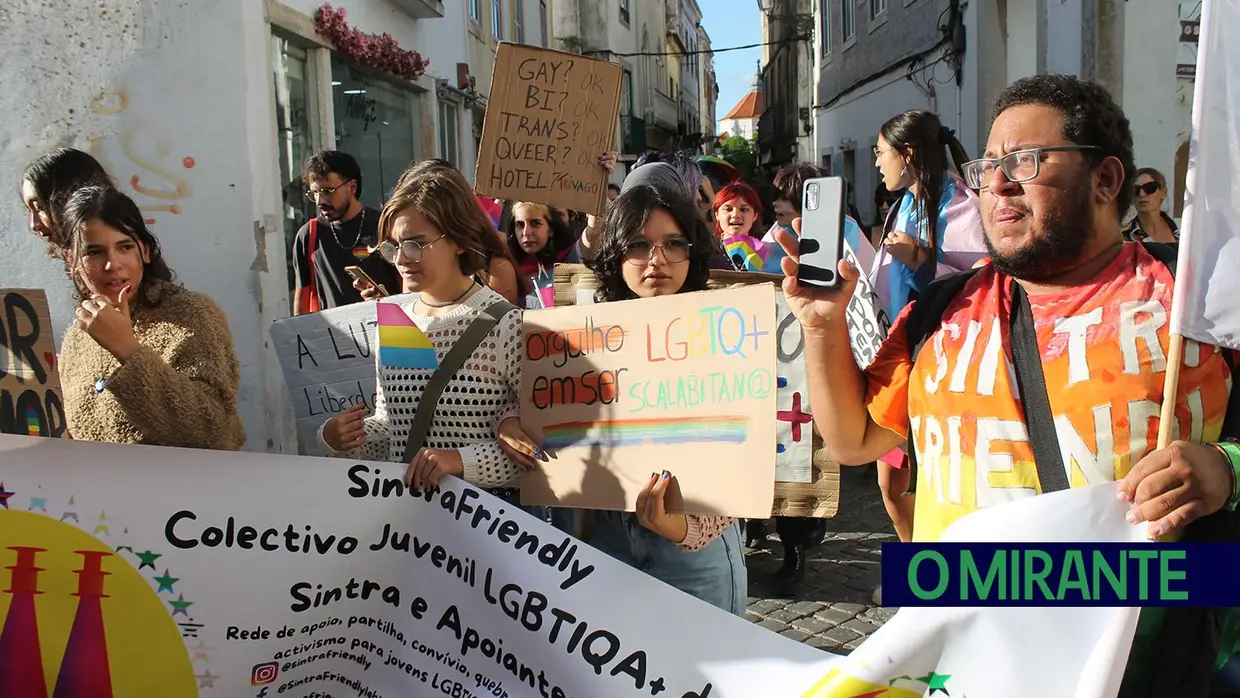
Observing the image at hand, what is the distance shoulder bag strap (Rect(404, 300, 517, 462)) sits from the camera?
103 inches

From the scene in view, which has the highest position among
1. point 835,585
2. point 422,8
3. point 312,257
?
point 422,8

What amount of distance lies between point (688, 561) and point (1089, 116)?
1.40 metres

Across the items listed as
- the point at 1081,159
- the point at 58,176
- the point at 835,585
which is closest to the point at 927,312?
the point at 1081,159

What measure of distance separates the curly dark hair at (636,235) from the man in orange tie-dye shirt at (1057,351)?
95cm

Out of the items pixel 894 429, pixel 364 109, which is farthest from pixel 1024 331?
pixel 364 109

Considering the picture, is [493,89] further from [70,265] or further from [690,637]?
[690,637]

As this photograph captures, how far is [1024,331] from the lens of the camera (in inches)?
71.4

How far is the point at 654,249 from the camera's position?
2820 millimetres

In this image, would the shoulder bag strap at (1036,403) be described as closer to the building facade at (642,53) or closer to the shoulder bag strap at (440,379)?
the shoulder bag strap at (440,379)

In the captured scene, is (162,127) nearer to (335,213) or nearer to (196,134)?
(196,134)

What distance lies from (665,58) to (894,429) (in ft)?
150

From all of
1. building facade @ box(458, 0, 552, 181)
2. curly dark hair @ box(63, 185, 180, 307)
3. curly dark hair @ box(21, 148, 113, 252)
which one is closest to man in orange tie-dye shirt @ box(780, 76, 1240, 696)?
curly dark hair @ box(63, 185, 180, 307)

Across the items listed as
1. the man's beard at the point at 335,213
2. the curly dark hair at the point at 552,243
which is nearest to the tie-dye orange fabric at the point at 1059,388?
the curly dark hair at the point at 552,243

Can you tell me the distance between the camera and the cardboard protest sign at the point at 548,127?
3838 mm
